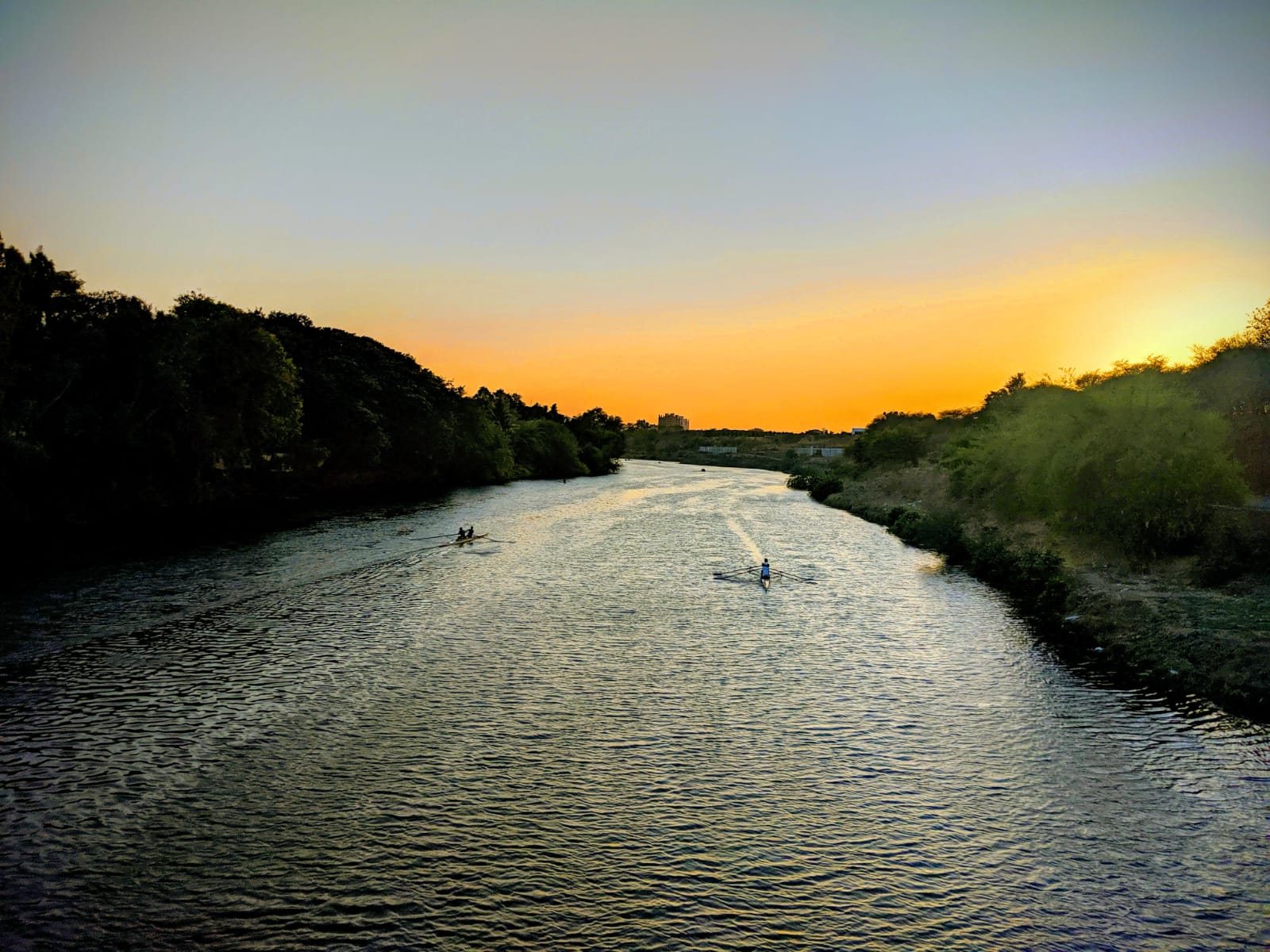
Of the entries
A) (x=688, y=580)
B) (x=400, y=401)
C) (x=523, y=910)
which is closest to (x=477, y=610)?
(x=688, y=580)

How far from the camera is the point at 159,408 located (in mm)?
58250

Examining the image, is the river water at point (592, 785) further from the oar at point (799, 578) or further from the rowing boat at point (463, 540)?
the rowing boat at point (463, 540)

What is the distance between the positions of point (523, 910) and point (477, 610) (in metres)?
22.3

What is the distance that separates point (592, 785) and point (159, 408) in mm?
56439

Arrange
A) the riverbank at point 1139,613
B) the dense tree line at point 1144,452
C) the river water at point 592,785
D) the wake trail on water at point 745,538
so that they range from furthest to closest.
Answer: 1. the wake trail on water at point 745,538
2. the dense tree line at point 1144,452
3. the riverbank at point 1139,613
4. the river water at point 592,785

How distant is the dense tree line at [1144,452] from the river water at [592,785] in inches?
357

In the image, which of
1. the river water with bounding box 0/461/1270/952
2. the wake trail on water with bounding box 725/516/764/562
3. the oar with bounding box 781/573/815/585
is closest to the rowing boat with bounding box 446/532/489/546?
the river water with bounding box 0/461/1270/952

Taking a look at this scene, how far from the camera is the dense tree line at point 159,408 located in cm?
5012

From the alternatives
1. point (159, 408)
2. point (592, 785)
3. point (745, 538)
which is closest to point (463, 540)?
point (745, 538)

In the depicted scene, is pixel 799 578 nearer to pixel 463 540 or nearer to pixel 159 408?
pixel 463 540

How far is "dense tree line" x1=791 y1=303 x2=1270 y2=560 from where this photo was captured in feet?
112

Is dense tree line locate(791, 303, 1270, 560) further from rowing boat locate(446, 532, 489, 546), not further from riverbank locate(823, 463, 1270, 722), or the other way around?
rowing boat locate(446, 532, 489, 546)

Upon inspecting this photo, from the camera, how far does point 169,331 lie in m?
58.6

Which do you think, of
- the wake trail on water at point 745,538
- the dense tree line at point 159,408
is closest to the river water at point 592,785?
the wake trail on water at point 745,538
